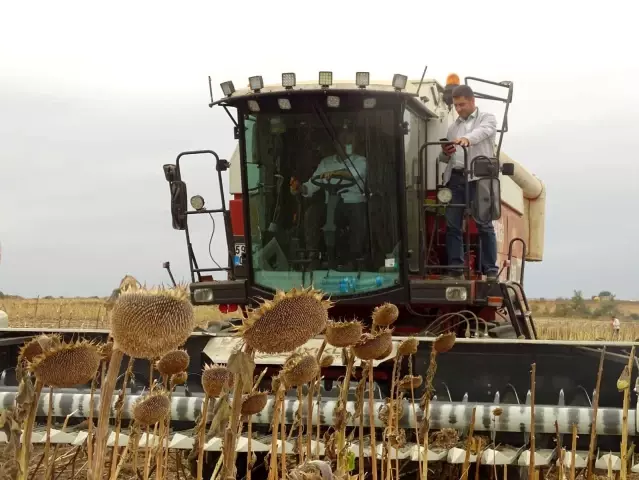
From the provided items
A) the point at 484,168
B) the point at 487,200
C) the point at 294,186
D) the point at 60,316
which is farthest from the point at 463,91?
the point at 60,316

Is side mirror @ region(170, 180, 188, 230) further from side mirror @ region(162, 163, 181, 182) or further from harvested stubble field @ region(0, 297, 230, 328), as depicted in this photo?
harvested stubble field @ region(0, 297, 230, 328)

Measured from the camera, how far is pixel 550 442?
4.23m

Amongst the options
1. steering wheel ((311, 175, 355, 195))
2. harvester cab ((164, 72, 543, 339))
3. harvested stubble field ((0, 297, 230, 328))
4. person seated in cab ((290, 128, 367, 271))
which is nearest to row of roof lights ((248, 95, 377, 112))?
harvester cab ((164, 72, 543, 339))

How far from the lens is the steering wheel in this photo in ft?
21.7

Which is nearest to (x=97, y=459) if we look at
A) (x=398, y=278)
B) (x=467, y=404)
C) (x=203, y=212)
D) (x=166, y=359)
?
(x=166, y=359)

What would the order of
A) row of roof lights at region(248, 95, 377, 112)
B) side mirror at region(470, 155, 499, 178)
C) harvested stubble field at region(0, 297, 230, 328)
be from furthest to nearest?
harvested stubble field at region(0, 297, 230, 328)
row of roof lights at region(248, 95, 377, 112)
side mirror at region(470, 155, 499, 178)

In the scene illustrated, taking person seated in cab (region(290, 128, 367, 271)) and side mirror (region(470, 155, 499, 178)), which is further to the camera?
person seated in cab (region(290, 128, 367, 271))

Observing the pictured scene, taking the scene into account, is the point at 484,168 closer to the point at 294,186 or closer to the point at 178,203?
the point at 294,186

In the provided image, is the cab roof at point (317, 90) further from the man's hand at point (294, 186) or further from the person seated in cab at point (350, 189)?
the man's hand at point (294, 186)

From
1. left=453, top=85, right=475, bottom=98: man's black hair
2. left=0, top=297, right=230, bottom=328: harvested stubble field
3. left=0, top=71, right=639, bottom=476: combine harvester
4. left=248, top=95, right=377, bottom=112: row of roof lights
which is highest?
left=453, top=85, right=475, bottom=98: man's black hair

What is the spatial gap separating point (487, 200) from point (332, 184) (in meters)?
1.25

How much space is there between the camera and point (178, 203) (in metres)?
6.93

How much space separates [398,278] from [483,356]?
1438 millimetres

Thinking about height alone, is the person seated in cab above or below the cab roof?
below
